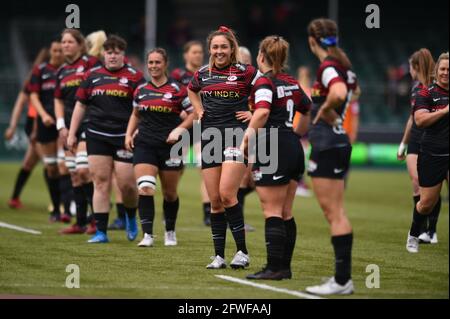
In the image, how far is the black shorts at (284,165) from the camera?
8.87 m

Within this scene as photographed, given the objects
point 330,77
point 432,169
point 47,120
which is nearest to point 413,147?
point 432,169

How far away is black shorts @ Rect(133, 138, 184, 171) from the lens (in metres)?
11.3

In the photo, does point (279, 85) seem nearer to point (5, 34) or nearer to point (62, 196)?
point (62, 196)

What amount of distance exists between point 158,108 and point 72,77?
2095 millimetres

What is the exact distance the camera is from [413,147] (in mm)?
12406

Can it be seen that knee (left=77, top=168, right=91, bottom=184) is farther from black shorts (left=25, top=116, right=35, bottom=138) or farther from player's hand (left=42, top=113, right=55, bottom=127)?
black shorts (left=25, top=116, right=35, bottom=138)

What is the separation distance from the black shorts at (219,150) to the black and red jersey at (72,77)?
11.7ft

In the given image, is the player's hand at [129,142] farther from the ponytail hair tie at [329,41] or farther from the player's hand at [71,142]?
the ponytail hair tie at [329,41]

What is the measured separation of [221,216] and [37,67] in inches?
220

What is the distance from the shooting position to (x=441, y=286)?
8.91 m

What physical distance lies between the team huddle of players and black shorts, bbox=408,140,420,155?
1223 millimetres

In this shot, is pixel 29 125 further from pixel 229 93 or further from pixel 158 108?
pixel 229 93

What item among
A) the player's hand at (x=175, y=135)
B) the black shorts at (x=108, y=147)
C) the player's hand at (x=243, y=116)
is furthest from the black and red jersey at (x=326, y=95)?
the black shorts at (x=108, y=147)

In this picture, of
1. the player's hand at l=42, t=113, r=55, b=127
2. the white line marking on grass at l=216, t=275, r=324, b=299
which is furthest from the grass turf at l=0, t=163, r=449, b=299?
the player's hand at l=42, t=113, r=55, b=127
